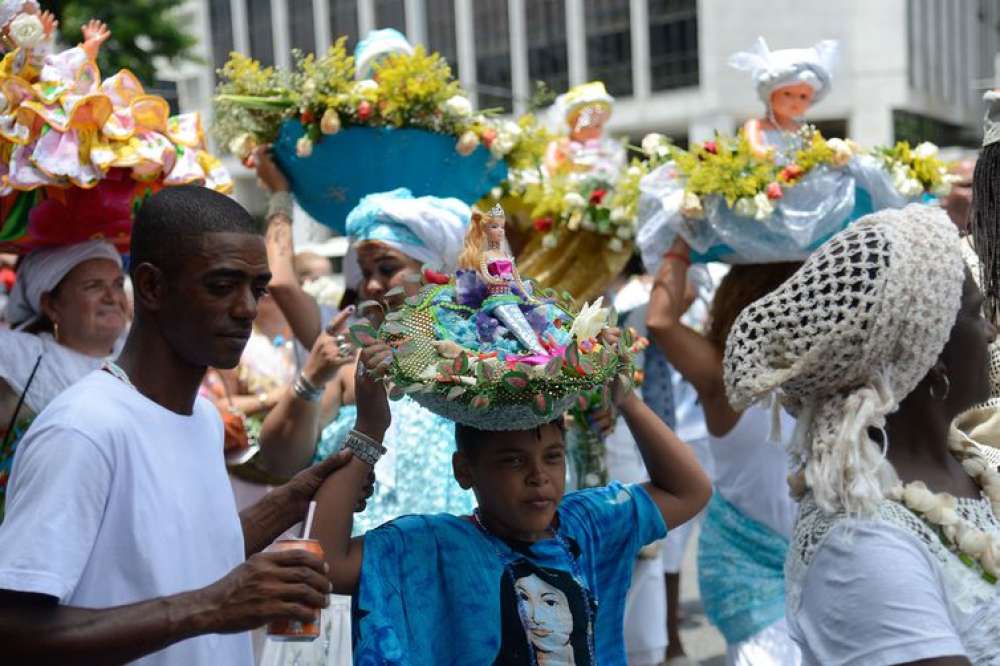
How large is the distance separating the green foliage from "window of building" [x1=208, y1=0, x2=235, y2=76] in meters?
21.2

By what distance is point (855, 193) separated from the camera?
4.68 metres

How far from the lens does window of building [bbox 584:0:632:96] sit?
33.4 m

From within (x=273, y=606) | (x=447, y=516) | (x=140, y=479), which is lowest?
(x=447, y=516)

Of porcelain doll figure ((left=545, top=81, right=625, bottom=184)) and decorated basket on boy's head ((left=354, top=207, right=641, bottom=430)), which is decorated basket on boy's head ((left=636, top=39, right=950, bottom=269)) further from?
decorated basket on boy's head ((left=354, top=207, right=641, bottom=430))

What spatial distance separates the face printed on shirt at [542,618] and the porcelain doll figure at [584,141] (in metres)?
3.23

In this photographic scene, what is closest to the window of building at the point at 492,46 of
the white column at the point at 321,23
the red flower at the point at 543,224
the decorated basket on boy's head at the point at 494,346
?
the white column at the point at 321,23

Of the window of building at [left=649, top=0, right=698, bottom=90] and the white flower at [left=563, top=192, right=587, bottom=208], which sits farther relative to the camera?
the window of building at [left=649, top=0, right=698, bottom=90]

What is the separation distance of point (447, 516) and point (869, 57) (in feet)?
98.9

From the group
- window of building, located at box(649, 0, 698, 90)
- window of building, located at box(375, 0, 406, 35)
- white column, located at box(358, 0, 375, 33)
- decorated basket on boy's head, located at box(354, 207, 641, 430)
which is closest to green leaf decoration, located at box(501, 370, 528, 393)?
decorated basket on boy's head, located at box(354, 207, 641, 430)

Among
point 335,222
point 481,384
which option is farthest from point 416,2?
point 481,384

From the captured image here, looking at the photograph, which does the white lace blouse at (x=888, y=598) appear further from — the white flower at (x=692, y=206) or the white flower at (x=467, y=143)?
the white flower at (x=467, y=143)

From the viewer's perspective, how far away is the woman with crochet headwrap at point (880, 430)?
2.45 m

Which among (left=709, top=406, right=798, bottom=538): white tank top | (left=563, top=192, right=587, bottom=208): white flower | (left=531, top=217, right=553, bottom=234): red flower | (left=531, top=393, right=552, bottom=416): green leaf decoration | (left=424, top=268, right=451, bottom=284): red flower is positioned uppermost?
(left=424, top=268, right=451, bottom=284): red flower

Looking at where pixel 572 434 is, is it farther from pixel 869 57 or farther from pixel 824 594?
pixel 869 57
